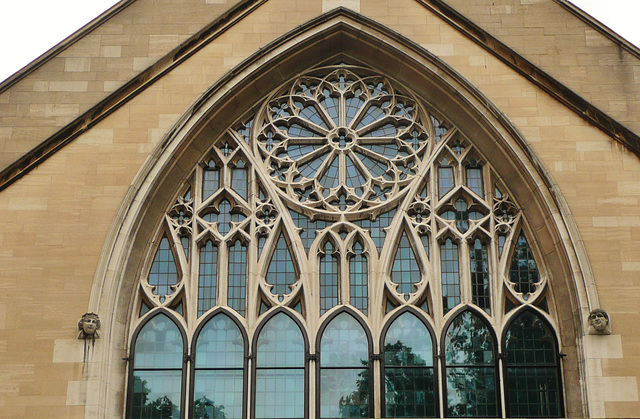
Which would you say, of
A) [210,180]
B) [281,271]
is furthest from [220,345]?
[210,180]

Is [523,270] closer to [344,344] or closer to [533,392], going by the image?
[533,392]

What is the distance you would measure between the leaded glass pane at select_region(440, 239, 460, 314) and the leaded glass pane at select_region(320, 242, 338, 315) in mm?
1786

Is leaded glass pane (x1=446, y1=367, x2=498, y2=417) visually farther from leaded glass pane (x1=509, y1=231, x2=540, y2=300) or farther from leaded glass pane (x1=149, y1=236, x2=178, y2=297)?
leaded glass pane (x1=149, y1=236, x2=178, y2=297)

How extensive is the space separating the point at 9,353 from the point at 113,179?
10.9 feet

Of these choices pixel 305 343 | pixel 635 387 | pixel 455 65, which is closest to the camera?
pixel 635 387

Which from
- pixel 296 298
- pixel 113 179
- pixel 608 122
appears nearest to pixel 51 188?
pixel 113 179

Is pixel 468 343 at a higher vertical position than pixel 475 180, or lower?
lower

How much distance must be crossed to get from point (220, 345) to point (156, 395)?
130 centimetres

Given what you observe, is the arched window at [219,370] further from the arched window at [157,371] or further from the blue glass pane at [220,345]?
the arched window at [157,371]

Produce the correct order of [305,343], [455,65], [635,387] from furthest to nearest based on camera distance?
[455,65] → [305,343] → [635,387]

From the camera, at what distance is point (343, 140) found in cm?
2130

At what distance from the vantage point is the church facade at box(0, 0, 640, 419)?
1919cm

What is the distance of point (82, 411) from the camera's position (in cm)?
1834

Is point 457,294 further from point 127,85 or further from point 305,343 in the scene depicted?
point 127,85
